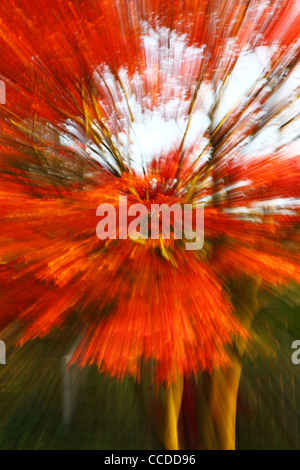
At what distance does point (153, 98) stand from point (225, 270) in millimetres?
618

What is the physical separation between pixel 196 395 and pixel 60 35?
3.87 feet

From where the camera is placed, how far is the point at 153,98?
2.71 feet

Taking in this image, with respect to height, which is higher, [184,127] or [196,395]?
[184,127]

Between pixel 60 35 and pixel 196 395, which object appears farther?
pixel 196 395

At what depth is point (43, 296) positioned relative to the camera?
2.73 feet

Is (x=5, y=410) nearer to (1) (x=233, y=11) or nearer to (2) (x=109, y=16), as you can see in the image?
(2) (x=109, y=16)

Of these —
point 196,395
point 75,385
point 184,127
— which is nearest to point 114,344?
point 75,385

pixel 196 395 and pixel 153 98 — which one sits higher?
pixel 153 98

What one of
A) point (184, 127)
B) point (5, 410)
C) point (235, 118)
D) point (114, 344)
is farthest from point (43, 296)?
point (235, 118)

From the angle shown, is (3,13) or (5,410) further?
(5,410)
